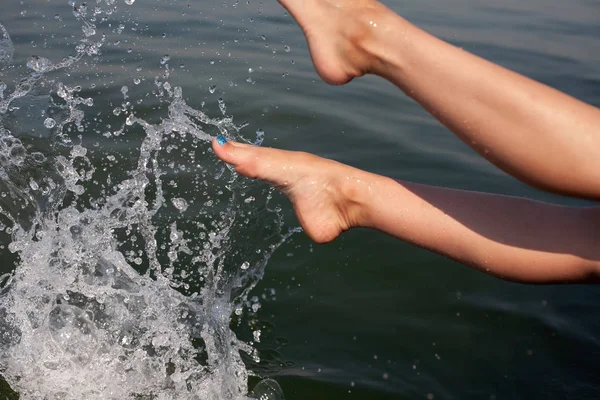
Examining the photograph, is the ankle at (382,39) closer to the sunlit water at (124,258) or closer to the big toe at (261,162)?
the big toe at (261,162)

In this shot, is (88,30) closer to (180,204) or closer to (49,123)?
(49,123)

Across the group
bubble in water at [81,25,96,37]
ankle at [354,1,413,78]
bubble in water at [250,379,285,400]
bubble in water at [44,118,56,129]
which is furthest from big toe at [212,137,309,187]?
bubble in water at [81,25,96,37]

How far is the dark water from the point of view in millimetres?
2574

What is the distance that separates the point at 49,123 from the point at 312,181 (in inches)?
96.1

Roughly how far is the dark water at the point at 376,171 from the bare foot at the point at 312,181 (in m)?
0.59

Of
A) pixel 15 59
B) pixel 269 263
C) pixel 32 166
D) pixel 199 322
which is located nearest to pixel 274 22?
pixel 15 59

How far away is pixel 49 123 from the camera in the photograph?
13.6ft

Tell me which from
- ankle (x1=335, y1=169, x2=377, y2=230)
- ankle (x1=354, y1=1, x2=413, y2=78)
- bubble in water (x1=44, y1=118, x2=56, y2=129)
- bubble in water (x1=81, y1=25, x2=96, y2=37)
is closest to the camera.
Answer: ankle (x1=354, y1=1, x2=413, y2=78)

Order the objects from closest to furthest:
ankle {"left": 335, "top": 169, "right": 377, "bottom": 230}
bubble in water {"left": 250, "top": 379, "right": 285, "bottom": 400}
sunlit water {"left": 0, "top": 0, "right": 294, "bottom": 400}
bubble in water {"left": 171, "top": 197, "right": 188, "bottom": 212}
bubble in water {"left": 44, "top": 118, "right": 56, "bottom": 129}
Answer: ankle {"left": 335, "top": 169, "right": 377, "bottom": 230}
bubble in water {"left": 250, "top": 379, "right": 285, "bottom": 400}
sunlit water {"left": 0, "top": 0, "right": 294, "bottom": 400}
bubble in water {"left": 171, "top": 197, "right": 188, "bottom": 212}
bubble in water {"left": 44, "top": 118, "right": 56, "bottom": 129}

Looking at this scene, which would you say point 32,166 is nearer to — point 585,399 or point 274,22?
point 585,399

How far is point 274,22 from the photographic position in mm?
6547

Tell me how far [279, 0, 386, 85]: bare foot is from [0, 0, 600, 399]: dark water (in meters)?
1.12

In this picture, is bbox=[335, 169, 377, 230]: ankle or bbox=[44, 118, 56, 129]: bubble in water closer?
bbox=[335, 169, 377, 230]: ankle

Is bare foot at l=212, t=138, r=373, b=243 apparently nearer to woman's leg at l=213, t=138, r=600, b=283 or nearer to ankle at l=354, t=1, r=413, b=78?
woman's leg at l=213, t=138, r=600, b=283
